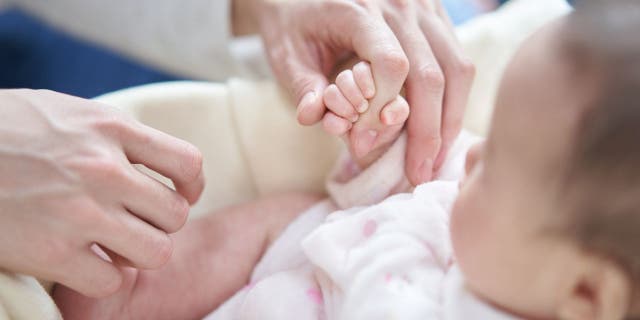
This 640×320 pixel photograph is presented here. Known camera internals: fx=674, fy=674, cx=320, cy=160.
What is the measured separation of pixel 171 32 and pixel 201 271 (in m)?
0.53

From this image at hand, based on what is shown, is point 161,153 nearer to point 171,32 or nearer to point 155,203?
point 155,203

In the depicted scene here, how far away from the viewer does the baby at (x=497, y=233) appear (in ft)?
1.52

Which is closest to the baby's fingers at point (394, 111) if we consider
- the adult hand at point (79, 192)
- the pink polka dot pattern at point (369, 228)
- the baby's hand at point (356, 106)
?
the baby's hand at point (356, 106)

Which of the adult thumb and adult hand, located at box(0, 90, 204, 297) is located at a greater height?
adult hand, located at box(0, 90, 204, 297)

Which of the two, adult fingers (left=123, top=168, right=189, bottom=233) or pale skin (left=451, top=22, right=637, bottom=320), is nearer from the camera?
pale skin (left=451, top=22, right=637, bottom=320)

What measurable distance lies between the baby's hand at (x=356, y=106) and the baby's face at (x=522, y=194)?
0.55 ft

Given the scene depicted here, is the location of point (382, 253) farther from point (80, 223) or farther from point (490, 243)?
point (80, 223)

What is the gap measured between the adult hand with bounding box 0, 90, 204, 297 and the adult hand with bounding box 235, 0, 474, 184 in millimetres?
187

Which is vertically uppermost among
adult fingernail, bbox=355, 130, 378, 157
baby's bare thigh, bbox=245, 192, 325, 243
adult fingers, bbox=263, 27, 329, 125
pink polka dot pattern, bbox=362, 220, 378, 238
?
adult fingers, bbox=263, 27, 329, 125

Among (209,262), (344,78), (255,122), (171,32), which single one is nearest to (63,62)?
(171,32)

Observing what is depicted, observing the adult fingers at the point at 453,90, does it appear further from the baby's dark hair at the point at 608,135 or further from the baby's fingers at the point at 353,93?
the baby's dark hair at the point at 608,135

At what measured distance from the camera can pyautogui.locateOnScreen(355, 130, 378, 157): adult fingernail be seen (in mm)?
749

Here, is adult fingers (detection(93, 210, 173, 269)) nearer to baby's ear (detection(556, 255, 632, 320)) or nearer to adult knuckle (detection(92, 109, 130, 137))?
adult knuckle (detection(92, 109, 130, 137))

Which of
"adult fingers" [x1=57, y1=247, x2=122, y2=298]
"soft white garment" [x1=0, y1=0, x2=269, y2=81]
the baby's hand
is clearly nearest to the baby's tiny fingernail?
the baby's hand
